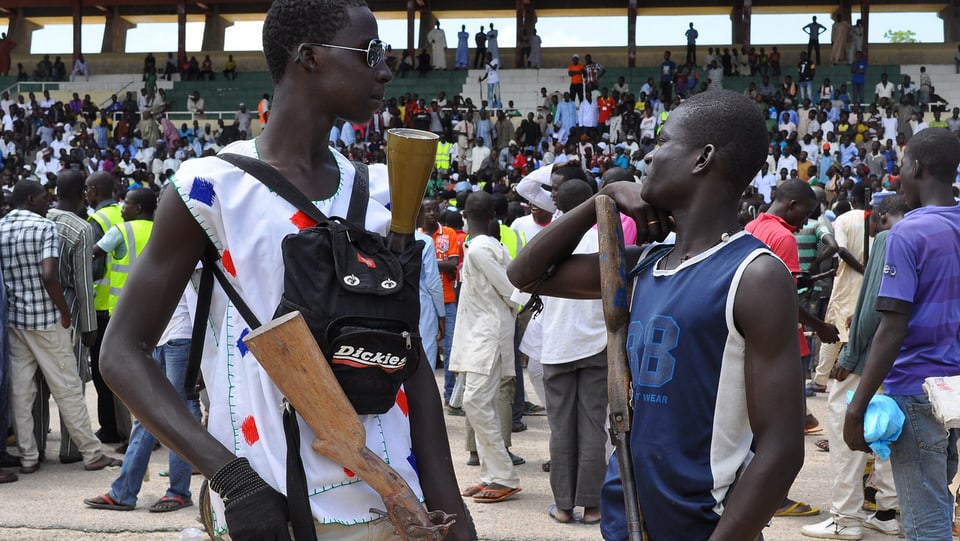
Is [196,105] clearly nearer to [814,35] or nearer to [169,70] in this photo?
[169,70]

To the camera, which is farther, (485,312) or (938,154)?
(485,312)

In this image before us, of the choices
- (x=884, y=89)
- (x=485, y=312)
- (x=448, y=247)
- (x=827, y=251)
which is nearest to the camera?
(x=485, y=312)

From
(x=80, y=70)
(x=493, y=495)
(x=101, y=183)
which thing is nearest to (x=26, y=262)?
(x=101, y=183)

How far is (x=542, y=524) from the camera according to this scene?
560cm

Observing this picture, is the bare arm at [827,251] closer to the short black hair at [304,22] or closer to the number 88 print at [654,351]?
the number 88 print at [654,351]

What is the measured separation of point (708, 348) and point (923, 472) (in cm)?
217

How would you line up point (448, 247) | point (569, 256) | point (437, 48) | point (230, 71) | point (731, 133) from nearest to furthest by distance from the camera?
point (731, 133), point (569, 256), point (448, 247), point (437, 48), point (230, 71)

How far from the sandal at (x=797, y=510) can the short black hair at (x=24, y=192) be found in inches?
201

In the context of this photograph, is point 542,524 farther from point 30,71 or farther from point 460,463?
point 30,71

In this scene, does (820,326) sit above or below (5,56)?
below

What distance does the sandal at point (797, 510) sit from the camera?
580cm

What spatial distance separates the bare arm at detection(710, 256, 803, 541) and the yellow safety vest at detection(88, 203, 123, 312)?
624cm

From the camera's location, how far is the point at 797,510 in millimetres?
5797

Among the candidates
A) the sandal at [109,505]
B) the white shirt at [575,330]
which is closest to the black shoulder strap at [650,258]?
the white shirt at [575,330]
